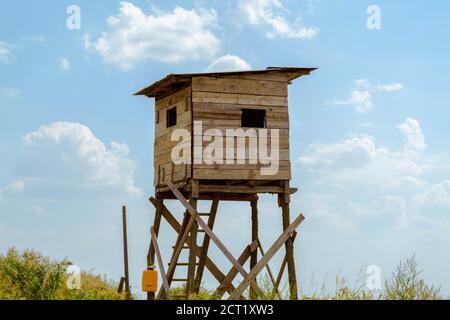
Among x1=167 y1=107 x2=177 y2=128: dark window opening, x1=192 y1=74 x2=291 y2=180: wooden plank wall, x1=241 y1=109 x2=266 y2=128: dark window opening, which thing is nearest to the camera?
x1=192 y1=74 x2=291 y2=180: wooden plank wall

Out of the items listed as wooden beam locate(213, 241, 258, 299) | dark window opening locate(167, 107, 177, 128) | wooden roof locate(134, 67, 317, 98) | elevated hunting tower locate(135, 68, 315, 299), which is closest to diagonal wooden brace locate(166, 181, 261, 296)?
elevated hunting tower locate(135, 68, 315, 299)

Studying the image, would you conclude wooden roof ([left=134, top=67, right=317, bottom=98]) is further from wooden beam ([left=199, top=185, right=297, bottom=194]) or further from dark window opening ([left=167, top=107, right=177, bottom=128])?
wooden beam ([left=199, top=185, right=297, bottom=194])

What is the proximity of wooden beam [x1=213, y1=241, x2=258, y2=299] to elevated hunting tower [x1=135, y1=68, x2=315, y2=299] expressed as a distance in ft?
0.11

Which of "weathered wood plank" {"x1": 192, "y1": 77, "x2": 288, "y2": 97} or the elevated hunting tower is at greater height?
"weathered wood plank" {"x1": 192, "y1": 77, "x2": 288, "y2": 97}

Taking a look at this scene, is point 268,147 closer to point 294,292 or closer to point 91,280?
point 294,292

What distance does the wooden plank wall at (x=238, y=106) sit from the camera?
733 inches

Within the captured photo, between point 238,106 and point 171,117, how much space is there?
2.85m

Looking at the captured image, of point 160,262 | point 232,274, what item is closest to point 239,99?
point 232,274

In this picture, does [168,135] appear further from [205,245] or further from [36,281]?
[36,281]

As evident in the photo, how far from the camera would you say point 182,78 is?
1888cm

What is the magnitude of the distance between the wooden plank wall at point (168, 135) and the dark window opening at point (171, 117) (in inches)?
4.0

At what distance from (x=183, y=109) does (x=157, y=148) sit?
2160 millimetres

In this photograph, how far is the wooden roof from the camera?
61.9 feet
